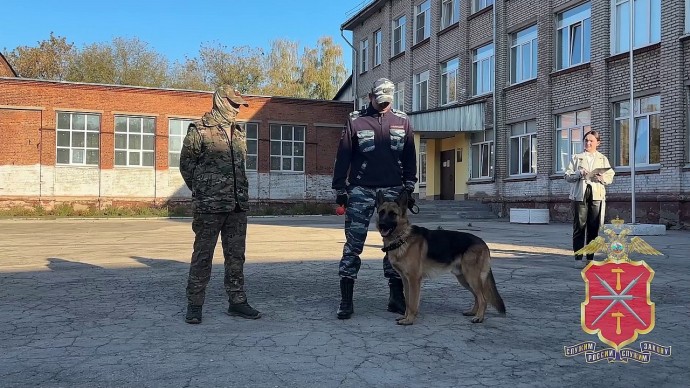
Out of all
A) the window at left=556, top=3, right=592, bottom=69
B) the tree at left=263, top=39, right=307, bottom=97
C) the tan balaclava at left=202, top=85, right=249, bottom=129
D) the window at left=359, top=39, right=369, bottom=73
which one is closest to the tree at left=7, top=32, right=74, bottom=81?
the tree at left=263, top=39, right=307, bottom=97

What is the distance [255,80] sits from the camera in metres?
46.0

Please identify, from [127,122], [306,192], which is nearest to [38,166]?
[127,122]

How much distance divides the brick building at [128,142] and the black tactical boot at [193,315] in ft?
68.3

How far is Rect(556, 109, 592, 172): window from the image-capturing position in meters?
19.5

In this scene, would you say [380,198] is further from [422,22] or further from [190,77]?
[190,77]

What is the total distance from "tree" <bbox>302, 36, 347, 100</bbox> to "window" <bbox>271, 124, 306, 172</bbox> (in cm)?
1504

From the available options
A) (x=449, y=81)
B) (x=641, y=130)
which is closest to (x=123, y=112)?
(x=449, y=81)

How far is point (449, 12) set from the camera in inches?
1083

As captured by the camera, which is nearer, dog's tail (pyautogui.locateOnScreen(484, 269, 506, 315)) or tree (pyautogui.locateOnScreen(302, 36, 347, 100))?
dog's tail (pyautogui.locateOnScreen(484, 269, 506, 315))

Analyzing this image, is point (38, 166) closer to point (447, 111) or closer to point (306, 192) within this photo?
point (306, 192)

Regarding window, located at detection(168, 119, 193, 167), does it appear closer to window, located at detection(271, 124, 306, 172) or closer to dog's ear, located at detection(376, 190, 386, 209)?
window, located at detection(271, 124, 306, 172)

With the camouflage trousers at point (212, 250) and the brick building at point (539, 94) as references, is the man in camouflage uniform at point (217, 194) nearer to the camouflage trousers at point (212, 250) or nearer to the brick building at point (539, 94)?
the camouflage trousers at point (212, 250)

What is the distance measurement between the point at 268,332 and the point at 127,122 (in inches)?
1041

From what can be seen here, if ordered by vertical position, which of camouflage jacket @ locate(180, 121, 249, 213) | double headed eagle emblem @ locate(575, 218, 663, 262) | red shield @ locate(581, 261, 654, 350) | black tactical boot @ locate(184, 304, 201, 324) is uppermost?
camouflage jacket @ locate(180, 121, 249, 213)
